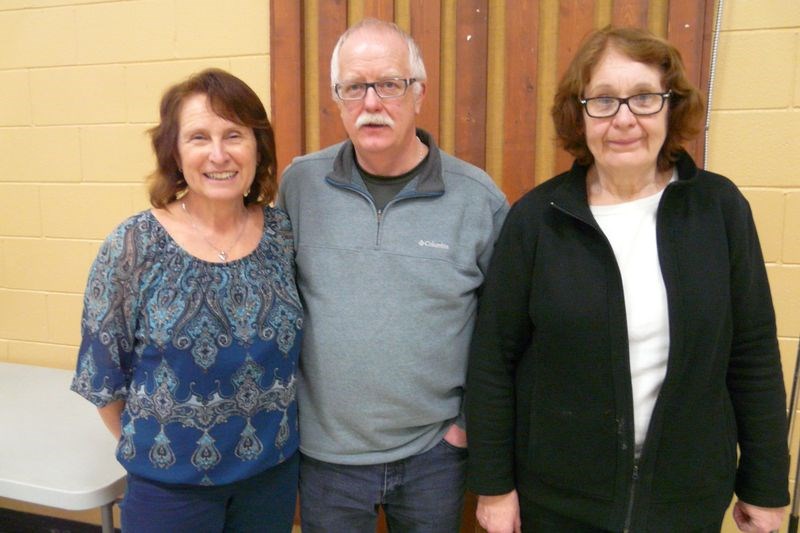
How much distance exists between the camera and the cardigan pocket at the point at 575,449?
4.04ft

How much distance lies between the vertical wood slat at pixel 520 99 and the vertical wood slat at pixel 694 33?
0.37 m

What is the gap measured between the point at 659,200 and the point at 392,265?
0.56 meters

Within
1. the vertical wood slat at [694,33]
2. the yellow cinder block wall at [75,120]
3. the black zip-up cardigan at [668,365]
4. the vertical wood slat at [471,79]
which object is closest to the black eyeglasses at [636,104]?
the black zip-up cardigan at [668,365]

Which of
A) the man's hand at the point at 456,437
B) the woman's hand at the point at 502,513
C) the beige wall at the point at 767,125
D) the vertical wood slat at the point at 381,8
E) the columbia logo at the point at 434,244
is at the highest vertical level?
the vertical wood slat at the point at 381,8

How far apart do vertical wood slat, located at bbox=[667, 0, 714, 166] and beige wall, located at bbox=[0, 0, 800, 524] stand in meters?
0.06

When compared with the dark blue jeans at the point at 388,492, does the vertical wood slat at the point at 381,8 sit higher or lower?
higher

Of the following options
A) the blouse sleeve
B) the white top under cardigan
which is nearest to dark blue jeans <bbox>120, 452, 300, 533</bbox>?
the blouse sleeve

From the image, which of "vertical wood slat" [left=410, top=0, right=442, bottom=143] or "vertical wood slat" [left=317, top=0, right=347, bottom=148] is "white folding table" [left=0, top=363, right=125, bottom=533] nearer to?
"vertical wood slat" [left=317, top=0, right=347, bottom=148]

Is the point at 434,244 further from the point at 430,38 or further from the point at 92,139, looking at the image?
the point at 92,139

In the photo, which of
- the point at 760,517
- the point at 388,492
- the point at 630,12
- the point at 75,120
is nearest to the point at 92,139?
the point at 75,120

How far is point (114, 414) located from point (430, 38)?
4.35 ft

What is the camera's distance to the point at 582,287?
1.22 m

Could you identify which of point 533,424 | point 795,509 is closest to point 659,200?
point 533,424

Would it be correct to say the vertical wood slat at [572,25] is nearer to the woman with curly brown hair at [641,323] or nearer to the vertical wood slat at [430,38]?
the vertical wood slat at [430,38]
